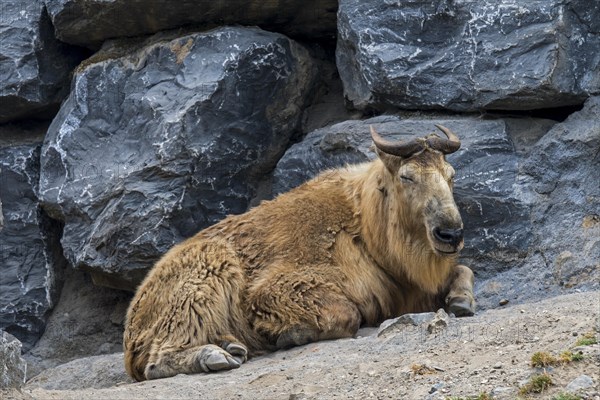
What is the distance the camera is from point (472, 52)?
11.9 meters

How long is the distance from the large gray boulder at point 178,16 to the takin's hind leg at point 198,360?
429 cm

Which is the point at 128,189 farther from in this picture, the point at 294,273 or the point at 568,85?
the point at 568,85

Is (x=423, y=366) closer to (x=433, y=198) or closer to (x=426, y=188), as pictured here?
(x=433, y=198)

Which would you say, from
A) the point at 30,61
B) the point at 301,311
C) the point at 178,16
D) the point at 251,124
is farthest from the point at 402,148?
the point at 30,61

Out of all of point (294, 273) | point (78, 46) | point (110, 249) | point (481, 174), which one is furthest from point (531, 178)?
point (78, 46)

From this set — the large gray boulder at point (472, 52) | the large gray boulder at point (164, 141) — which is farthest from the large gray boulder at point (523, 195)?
the large gray boulder at point (164, 141)

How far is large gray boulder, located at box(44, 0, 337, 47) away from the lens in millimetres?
13055

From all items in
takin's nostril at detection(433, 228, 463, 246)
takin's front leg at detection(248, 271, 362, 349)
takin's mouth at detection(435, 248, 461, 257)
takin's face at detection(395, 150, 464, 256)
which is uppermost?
takin's face at detection(395, 150, 464, 256)

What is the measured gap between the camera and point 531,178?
1166 centimetres

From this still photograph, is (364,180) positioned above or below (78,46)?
below

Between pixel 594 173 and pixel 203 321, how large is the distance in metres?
3.93

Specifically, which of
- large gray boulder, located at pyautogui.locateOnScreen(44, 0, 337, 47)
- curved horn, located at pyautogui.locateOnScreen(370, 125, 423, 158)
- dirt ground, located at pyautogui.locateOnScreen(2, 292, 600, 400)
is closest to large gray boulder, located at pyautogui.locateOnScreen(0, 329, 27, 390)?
dirt ground, located at pyautogui.locateOnScreen(2, 292, 600, 400)

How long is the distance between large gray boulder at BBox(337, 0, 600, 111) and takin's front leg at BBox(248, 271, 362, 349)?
2567 mm

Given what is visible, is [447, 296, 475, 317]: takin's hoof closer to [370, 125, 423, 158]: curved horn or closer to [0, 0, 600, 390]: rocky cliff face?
[0, 0, 600, 390]: rocky cliff face
